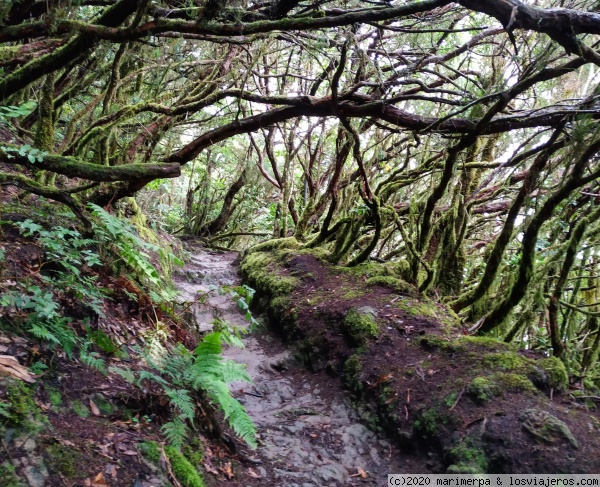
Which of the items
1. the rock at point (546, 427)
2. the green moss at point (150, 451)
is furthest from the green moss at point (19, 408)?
the rock at point (546, 427)

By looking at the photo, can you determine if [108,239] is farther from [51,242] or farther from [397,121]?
[397,121]

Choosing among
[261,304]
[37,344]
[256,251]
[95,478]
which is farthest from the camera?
[256,251]

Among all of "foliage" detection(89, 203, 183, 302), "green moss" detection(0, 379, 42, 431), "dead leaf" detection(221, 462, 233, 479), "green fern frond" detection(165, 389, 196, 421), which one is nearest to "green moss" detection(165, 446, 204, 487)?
"green fern frond" detection(165, 389, 196, 421)

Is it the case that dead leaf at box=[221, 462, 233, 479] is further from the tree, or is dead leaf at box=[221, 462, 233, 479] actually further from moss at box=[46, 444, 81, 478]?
the tree

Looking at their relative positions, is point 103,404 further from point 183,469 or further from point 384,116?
point 384,116

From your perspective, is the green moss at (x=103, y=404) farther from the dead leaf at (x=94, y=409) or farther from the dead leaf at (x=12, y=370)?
the dead leaf at (x=12, y=370)

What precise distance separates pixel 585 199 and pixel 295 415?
435 cm

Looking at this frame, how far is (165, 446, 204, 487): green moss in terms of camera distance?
2467 millimetres

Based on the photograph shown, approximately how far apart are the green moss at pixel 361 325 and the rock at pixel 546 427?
5.88ft

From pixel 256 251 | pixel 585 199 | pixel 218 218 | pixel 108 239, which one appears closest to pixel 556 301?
pixel 585 199

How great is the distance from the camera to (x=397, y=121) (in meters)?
4.64

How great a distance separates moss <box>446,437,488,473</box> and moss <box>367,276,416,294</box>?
266cm

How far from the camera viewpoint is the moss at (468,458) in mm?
3018

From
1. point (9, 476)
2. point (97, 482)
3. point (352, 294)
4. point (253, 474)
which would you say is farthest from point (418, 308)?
point (9, 476)
